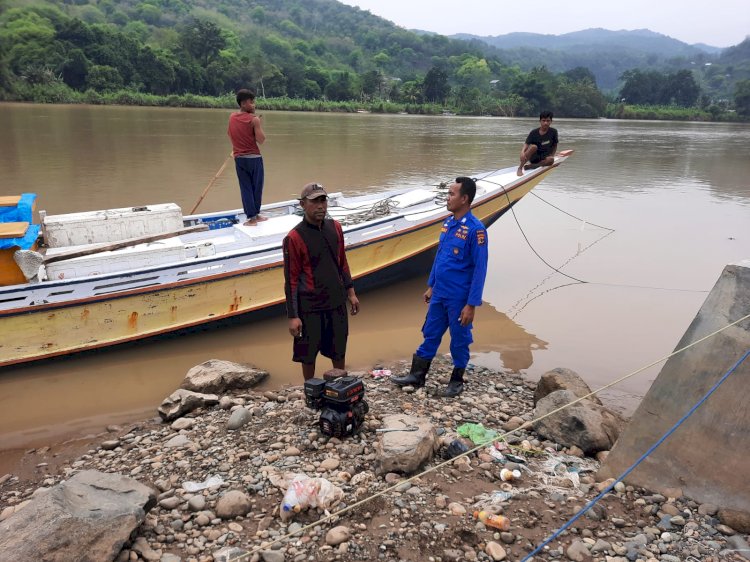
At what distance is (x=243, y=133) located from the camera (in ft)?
21.4

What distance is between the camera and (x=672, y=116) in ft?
221

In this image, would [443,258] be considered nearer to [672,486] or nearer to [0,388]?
[672,486]

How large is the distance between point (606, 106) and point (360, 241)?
7138 centimetres

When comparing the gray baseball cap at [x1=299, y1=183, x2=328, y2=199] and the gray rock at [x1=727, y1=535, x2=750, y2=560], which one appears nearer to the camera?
the gray rock at [x1=727, y1=535, x2=750, y2=560]

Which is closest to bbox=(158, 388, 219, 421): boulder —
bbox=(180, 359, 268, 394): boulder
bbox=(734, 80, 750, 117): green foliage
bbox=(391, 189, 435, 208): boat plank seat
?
bbox=(180, 359, 268, 394): boulder

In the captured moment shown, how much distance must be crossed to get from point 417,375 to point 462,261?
1.14m

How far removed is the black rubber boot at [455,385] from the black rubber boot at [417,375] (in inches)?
9.3

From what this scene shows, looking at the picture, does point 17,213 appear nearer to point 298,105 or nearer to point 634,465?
point 634,465

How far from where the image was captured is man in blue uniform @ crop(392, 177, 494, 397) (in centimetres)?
404

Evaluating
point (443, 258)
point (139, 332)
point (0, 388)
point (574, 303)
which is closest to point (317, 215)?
point (443, 258)

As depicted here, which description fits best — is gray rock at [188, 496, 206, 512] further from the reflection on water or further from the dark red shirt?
the reflection on water

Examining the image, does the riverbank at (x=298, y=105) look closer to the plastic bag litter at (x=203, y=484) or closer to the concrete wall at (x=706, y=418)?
the plastic bag litter at (x=203, y=484)

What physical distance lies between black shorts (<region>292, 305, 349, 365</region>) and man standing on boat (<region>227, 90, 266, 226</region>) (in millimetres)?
3114

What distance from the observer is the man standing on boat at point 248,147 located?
6.45 meters
